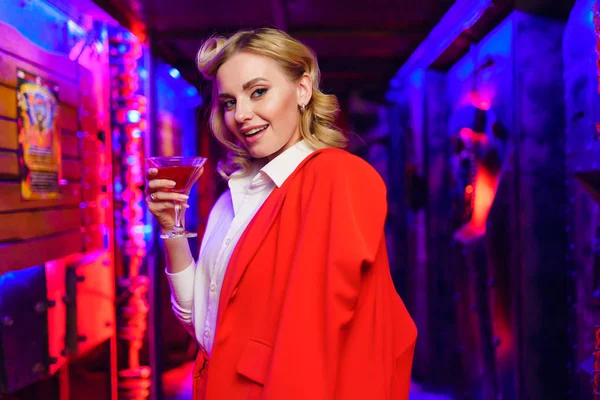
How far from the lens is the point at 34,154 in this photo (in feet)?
6.83

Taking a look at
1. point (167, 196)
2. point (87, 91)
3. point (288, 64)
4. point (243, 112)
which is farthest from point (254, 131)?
point (87, 91)

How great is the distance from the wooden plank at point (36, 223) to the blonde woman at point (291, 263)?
0.72 meters

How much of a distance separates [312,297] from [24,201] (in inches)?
55.3

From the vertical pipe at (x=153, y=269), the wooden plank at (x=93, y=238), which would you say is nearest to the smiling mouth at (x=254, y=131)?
the wooden plank at (x=93, y=238)

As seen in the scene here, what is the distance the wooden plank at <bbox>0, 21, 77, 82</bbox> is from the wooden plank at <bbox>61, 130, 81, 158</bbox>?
0.87 ft

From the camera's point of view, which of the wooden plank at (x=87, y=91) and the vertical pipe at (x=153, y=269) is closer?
the wooden plank at (x=87, y=91)

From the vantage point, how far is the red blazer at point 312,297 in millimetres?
1110

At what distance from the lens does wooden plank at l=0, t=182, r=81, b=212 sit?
6.14 feet

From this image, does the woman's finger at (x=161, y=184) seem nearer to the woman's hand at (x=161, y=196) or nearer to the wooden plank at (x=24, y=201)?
the woman's hand at (x=161, y=196)

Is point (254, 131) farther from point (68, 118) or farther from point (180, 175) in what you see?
point (68, 118)

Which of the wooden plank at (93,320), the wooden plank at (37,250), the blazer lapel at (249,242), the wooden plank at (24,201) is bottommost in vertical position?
the wooden plank at (93,320)

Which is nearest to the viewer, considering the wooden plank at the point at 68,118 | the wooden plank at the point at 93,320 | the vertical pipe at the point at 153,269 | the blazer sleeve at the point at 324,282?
the blazer sleeve at the point at 324,282

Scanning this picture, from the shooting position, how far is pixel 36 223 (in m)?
2.11

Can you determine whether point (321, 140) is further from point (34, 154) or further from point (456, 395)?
point (456, 395)
